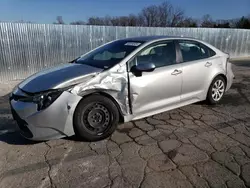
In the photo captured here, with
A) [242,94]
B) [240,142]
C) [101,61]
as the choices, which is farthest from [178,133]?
[242,94]

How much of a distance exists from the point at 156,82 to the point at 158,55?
21.2 inches

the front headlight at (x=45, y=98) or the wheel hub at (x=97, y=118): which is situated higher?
the front headlight at (x=45, y=98)

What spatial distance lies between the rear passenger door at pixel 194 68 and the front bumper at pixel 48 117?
2.09 m

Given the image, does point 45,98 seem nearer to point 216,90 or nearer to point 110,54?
point 110,54

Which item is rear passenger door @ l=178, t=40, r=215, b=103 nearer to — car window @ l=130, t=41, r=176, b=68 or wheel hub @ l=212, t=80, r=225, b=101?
car window @ l=130, t=41, r=176, b=68

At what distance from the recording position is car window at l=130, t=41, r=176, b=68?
3412 mm

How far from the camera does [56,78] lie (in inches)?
119

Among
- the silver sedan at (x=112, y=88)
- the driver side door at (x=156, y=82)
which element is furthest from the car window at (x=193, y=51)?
the driver side door at (x=156, y=82)

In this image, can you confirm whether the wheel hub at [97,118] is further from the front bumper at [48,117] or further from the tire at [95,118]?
the front bumper at [48,117]

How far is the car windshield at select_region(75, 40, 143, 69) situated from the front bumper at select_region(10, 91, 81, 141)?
0.83m

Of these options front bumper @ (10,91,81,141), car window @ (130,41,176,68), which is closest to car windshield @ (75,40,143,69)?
car window @ (130,41,176,68)

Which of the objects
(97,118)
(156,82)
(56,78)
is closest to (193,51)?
(156,82)

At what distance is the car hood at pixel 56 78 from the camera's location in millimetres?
2869

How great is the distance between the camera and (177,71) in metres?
3.70
